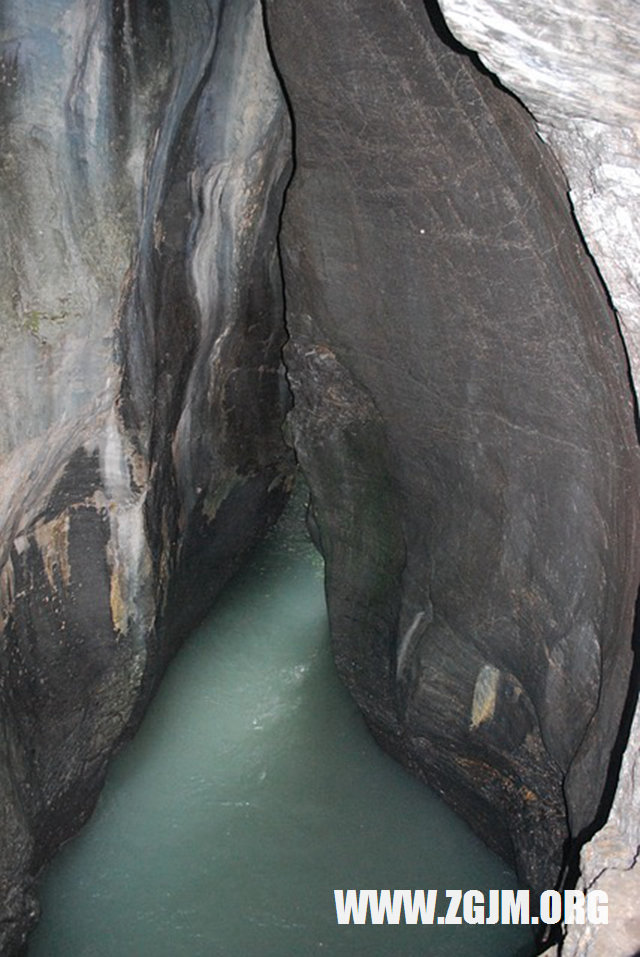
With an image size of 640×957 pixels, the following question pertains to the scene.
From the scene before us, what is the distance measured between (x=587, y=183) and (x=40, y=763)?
383cm

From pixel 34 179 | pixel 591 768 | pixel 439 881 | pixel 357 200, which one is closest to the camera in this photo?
pixel 34 179

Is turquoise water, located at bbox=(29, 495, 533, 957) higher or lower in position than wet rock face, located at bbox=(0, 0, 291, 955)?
lower

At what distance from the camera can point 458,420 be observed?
15.9ft

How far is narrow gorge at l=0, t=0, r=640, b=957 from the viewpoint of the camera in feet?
12.7

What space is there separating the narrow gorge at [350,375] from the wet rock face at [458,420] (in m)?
0.02

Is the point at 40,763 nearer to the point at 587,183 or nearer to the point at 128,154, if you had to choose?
the point at 128,154

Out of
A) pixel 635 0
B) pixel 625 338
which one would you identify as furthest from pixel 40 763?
pixel 635 0

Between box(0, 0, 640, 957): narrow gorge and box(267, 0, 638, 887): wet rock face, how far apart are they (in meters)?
0.02

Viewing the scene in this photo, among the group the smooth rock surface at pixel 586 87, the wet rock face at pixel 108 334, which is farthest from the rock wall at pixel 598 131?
the wet rock face at pixel 108 334

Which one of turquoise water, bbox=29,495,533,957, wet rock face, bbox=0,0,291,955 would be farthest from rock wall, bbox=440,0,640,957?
turquoise water, bbox=29,495,533,957

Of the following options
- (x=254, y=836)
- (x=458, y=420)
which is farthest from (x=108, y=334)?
(x=254, y=836)

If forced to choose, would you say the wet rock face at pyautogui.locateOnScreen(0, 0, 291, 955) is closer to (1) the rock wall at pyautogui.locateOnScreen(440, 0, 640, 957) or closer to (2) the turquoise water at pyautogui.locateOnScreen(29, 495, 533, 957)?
(2) the turquoise water at pyautogui.locateOnScreen(29, 495, 533, 957)

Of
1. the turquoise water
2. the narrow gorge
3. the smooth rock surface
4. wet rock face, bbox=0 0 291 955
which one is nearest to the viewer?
the smooth rock surface

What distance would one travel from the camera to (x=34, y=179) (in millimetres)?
4020
